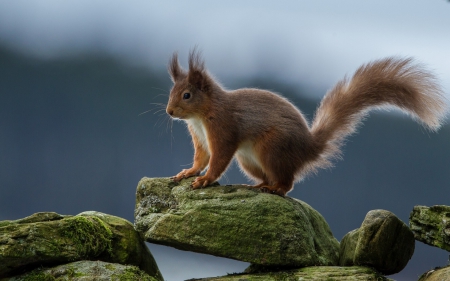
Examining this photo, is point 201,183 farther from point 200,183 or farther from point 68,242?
point 68,242

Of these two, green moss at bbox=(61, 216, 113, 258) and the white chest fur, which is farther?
the white chest fur

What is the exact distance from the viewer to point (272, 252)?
3697mm

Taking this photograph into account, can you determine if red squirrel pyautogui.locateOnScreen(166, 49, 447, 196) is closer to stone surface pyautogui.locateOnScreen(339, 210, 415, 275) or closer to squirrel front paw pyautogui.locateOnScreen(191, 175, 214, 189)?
squirrel front paw pyautogui.locateOnScreen(191, 175, 214, 189)

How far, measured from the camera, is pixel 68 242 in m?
3.53

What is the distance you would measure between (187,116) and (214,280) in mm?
1392

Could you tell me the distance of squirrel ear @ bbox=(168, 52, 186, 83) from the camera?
4325mm

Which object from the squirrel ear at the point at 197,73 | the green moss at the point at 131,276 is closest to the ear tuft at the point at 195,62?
the squirrel ear at the point at 197,73

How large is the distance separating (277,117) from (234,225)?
106 cm

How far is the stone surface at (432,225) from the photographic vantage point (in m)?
3.57

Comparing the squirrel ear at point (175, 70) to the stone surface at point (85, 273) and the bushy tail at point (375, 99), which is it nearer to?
the bushy tail at point (375, 99)

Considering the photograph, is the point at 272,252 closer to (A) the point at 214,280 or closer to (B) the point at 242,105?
(A) the point at 214,280

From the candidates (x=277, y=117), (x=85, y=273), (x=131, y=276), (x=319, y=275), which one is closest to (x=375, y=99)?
(x=277, y=117)

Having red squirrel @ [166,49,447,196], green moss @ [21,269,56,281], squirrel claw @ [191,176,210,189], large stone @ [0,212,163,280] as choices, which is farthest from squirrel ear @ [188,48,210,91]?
green moss @ [21,269,56,281]

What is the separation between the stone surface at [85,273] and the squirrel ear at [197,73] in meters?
1.65
